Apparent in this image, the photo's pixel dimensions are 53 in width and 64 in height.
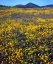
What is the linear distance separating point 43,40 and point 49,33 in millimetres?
1669

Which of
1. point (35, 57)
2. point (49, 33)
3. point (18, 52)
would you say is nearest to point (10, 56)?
point (18, 52)

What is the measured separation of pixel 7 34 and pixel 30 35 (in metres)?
2.76

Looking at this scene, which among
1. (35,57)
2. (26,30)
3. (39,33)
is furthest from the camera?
(26,30)

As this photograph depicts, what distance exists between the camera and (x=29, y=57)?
19078mm

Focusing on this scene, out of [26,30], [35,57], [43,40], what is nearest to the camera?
[35,57]

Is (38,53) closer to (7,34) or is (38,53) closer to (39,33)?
(39,33)

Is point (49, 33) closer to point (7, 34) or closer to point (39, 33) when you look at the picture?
point (39, 33)

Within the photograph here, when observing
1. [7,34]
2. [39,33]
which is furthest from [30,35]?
[7,34]

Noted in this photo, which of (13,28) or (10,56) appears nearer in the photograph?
(10,56)

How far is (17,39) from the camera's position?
22391 millimetres

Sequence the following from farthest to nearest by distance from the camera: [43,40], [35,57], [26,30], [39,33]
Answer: [26,30]
[39,33]
[43,40]
[35,57]

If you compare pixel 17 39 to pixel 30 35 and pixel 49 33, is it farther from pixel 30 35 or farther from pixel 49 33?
pixel 49 33

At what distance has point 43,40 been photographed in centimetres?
2169

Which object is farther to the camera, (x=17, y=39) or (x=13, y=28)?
(x=13, y=28)
